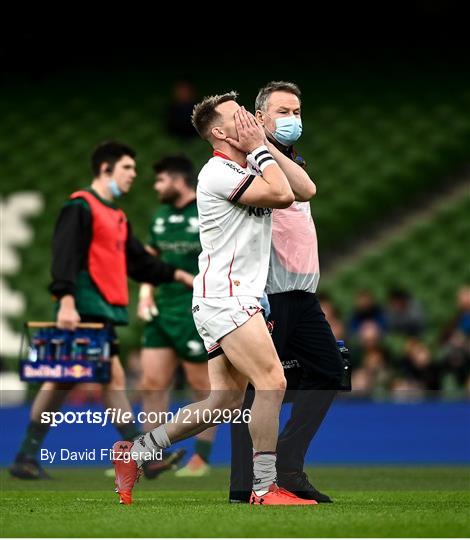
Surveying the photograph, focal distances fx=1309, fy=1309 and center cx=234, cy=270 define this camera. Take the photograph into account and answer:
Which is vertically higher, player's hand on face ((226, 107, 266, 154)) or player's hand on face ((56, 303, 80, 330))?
player's hand on face ((226, 107, 266, 154))

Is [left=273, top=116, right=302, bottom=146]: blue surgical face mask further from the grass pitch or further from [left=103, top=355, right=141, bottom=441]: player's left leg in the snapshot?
[left=103, top=355, right=141, bottom=441]: player's left leg

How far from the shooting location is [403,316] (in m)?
12.6

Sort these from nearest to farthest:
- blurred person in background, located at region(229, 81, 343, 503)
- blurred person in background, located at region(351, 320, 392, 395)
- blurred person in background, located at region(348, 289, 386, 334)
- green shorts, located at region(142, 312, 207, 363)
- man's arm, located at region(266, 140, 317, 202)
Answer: man's arm, located at region(266, 140, 317, 202), blurred person in background, located at region(229, 81, 343, 503), green shorts, located at region(142, 312, 207, 363), blurred person in background, located at region(351, 320, 392, 395), blurred person in background, located at region(348, 289, 386, 334)

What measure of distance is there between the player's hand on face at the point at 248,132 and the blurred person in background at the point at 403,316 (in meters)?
6.90

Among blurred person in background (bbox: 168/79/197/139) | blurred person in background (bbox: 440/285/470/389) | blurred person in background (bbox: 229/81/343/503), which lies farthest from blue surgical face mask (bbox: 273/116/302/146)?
blurred person in background (bbox: 168/79/197/139)

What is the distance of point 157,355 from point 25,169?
8441 millimetres

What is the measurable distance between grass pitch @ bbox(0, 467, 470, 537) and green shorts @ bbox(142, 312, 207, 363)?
1060mm

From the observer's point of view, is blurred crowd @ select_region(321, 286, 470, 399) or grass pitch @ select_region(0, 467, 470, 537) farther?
blurred crowd @ select_region(321, 286, 470, 399)

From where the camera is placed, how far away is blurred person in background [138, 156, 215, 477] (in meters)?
8.87

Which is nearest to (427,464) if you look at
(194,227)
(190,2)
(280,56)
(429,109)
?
(194,227)

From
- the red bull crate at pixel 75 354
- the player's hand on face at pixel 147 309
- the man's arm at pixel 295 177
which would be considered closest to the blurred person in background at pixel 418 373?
the player's hand on face at pixel 147 309

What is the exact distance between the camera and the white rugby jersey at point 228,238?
18.6 ft

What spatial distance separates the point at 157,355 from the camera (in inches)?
352

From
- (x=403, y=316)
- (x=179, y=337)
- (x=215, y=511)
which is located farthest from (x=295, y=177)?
(x=403, y=316)
